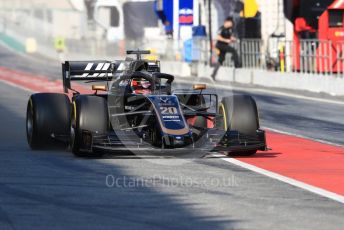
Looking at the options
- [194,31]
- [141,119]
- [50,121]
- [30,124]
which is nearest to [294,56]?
[194,31]

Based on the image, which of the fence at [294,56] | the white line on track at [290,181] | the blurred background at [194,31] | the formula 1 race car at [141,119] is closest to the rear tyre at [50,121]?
the formula 1 race car at [141,119]

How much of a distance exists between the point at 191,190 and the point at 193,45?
98.4 ft

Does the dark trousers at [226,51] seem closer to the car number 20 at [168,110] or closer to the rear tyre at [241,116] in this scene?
the rear tyre at [241,116]

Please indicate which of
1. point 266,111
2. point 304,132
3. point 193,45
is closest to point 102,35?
point 193,45

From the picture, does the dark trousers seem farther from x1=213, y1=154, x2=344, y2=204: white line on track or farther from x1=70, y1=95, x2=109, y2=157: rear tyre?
x1=70, y1=95, x2=109, y2=157: rear tyre

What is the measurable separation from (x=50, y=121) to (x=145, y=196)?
4276 millimetres

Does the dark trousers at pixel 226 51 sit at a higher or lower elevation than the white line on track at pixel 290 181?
higher

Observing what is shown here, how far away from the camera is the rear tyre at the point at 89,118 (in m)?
13.0

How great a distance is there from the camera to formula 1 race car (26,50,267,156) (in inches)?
503

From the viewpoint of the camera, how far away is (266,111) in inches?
920

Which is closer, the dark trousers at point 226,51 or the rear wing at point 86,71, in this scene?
the rear wing at point 86,71

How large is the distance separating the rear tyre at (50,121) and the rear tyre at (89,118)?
2.97ft

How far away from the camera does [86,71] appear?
50.5ft

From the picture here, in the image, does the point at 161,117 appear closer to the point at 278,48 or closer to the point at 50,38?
the point at 278,48
